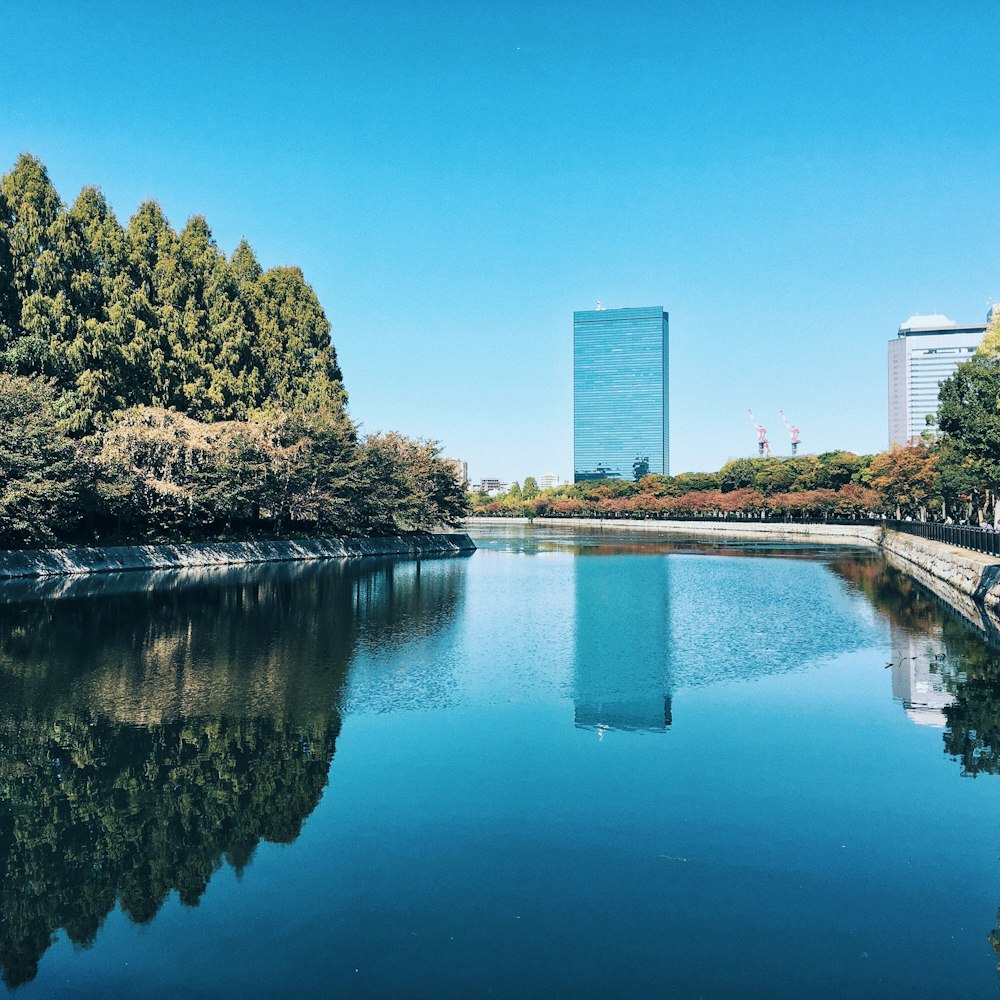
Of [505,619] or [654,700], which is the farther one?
[505,619]

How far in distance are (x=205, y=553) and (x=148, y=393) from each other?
1068 centimetres

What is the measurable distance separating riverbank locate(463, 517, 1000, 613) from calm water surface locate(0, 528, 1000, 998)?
482 inches

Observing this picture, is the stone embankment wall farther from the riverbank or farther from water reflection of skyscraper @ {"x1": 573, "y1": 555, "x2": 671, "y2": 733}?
the riverbank

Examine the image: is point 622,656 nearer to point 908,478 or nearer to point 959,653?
point 959,653

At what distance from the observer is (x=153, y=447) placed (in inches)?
1951

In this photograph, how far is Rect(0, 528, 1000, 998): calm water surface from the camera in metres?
7.87

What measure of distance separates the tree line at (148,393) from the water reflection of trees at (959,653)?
35037 mm

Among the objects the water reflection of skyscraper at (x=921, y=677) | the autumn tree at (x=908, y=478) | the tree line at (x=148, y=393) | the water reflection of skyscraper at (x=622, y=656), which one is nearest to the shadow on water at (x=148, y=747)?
the water reflection of skyscraper at (x=622, y=656)

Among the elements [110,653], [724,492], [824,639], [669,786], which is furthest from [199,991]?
[724,492]

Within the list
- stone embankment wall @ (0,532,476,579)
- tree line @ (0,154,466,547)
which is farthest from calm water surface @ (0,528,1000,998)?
tree line @ (0,154,466,547)

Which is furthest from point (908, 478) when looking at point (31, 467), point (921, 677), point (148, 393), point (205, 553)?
point (31, 467)

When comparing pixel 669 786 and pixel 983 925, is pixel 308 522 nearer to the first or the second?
pixel 669 786

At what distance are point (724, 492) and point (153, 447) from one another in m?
114

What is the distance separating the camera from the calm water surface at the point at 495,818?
25.8 ft
